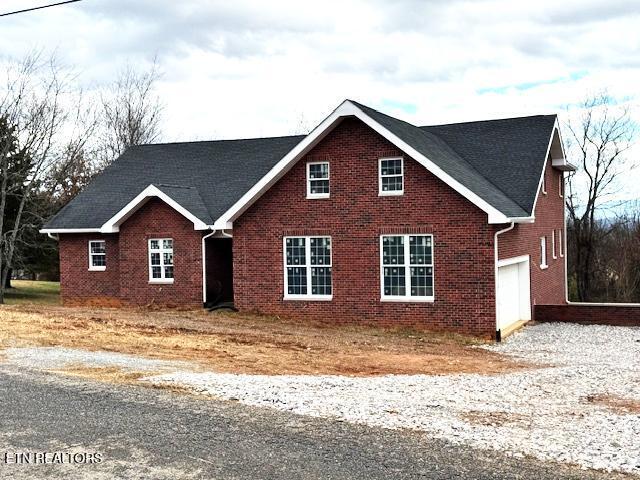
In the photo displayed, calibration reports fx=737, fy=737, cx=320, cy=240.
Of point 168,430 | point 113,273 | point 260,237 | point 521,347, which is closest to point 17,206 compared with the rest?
point 113,273

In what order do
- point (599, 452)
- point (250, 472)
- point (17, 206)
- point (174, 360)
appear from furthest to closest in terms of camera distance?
point (17, 206)
point (174, 360)
point (599, 452)
point (250, 472)

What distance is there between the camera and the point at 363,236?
21312 mm

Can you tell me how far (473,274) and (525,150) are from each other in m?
6.47

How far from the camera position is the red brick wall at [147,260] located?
24.7 metres

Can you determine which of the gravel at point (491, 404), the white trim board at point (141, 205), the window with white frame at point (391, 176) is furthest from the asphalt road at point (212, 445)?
the white trim board at point (141, 205)

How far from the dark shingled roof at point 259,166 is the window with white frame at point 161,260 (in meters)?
1.64

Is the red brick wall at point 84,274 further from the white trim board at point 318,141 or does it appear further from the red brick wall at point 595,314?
the red brick wall at point 595,314

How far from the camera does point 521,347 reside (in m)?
18.8

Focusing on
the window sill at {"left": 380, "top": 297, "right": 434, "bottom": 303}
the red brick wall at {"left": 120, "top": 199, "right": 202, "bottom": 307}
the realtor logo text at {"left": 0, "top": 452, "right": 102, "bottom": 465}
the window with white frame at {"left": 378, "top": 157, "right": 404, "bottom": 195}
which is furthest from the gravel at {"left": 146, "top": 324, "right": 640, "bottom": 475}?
the red brick wall at {"left": 120, "top": 199, "right": 202, "bottom": 307}

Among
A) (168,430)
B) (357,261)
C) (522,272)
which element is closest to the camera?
(168,430)

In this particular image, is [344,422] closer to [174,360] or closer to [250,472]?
[250,472]

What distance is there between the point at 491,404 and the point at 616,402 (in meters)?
2.21

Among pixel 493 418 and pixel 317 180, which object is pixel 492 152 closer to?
pixel 317 180

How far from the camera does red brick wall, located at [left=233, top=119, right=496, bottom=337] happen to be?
2002 centimetres
